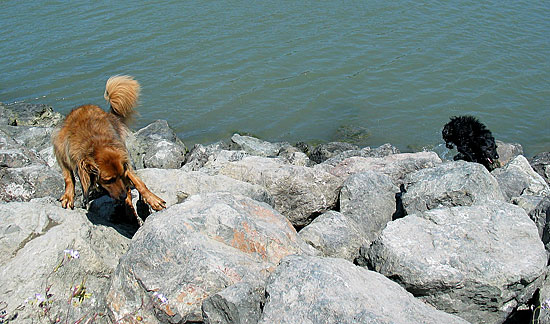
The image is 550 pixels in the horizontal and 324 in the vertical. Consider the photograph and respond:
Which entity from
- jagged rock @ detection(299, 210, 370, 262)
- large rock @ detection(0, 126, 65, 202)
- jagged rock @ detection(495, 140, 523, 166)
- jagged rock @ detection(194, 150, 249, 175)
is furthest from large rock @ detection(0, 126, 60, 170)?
jagged rock @ detection(495, 140, 523, 166)

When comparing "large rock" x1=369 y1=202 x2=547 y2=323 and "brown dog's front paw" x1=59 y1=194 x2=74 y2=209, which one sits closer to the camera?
"large rock" x1=369 y1=202 x2=547 y2=323

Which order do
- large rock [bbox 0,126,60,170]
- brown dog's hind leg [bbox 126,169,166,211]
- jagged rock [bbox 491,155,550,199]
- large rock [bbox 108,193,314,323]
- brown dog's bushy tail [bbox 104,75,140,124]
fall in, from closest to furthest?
large rock [bbox 108,193,314,323], brown dog's hind leg [bbox 126,169,166,211], brown dog's bushy tail [bbox 104,75,140,124], jagged rock [bbox 491,155,550,199], large rock [bbox 0,126,60,170]

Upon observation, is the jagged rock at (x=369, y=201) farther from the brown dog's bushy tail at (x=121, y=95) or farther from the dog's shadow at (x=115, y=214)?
the brown dog's bushy tail at (x=121, y=95)

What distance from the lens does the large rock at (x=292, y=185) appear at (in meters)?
6.43

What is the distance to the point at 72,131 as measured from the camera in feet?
17.5

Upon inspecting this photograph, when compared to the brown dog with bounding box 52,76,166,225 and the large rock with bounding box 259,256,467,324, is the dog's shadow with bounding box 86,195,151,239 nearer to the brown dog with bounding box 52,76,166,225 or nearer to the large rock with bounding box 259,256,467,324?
the brown dog with bounding box 52,76,166,225

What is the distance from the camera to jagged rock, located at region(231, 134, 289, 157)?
10430mm

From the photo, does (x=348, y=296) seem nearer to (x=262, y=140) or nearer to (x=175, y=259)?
(x=175, y=259)

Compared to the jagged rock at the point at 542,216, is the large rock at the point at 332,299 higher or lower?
higher

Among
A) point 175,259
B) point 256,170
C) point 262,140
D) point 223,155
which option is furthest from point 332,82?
point 175,259

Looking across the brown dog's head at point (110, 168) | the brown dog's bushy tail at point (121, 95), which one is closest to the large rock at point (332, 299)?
the brown dog's head at point (110, 168)

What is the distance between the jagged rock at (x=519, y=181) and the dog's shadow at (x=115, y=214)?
16.2 feet

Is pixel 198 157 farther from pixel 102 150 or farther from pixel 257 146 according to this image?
pixel 102 150

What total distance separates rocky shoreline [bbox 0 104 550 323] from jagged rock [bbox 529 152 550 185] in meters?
2.90
